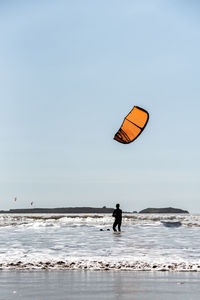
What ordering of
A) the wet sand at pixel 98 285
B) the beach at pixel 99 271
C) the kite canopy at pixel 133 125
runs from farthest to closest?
the kite canopy at pixel 133 125 → the beach at pixel 99 271 → the wet sand at pixel 98 285

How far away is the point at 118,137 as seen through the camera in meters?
15.3

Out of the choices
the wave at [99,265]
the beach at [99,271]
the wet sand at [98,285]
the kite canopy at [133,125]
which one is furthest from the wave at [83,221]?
the wet sand at [98,285]

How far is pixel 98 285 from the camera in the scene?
9711mm

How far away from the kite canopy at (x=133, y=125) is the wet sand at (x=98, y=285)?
4.55 meters

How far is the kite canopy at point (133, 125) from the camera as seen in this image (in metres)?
15.2

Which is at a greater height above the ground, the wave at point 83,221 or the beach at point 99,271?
the wave at point 83,221

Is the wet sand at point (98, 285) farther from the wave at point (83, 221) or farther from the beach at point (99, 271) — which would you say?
the wave at point (83, 221)

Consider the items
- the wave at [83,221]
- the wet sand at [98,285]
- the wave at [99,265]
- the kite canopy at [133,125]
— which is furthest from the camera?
the wave at [83,221]

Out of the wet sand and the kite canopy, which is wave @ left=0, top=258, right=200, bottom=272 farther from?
the kite canopy

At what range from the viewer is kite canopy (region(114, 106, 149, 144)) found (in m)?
15.2

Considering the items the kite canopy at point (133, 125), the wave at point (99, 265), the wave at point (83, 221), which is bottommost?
the wave at point (99, 265)

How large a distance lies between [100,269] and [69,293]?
4096mm

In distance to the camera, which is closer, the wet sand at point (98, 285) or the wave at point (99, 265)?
the wet sand at point (98, 285)

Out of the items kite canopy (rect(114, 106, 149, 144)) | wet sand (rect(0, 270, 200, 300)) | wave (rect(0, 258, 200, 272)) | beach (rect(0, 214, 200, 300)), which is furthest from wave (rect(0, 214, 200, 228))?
wet sand (rect(0, 270, 200, 300))
